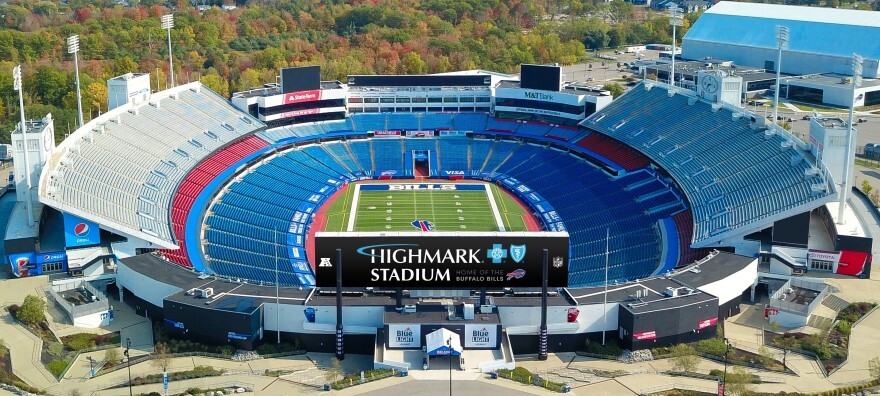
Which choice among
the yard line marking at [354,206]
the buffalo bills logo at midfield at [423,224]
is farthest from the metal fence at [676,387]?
the yard line marking at [354,206]

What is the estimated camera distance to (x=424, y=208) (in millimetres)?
81188

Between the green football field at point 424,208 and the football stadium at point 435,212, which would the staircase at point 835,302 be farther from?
the green football field at point 424,208

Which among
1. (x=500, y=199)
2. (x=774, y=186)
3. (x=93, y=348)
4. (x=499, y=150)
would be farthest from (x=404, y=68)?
(x=93, y=348)

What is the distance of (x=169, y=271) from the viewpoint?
57.6 meters

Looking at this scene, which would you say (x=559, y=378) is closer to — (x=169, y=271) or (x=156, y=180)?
(x=169, y=271)

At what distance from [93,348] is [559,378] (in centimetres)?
2437

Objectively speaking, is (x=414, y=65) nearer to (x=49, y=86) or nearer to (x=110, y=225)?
(x=49, y=86)

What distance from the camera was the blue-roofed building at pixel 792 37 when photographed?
12000 centimetres

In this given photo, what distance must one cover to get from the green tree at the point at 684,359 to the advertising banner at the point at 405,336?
13.1 metres

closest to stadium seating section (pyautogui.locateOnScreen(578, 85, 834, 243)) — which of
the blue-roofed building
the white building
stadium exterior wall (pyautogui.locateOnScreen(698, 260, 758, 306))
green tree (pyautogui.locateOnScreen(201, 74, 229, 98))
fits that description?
stadium exterior wall (pyautogui.locateOnScreen(698, 260, 758, 306))

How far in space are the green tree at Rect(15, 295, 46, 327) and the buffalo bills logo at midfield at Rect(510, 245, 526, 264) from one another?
87.1 feet

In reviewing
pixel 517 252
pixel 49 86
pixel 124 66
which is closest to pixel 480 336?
pixel 517 252

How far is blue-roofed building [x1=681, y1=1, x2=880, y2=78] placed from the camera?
12000cm

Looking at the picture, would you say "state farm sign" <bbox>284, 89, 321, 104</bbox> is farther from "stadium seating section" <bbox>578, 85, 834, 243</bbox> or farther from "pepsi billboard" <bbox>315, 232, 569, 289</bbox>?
"pepsi billboard" <bbox>315, 232, 569, 289</bbox>
